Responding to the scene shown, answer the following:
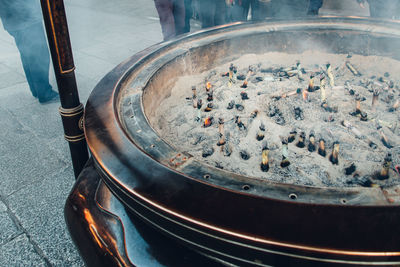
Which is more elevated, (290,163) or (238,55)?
(238,55)

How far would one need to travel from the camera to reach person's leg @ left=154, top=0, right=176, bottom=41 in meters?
4.03

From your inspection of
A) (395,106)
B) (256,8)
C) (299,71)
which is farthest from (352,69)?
(256,8)

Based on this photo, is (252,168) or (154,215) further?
(252,168)

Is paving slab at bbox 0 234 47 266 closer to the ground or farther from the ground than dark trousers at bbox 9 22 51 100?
closer to the ground

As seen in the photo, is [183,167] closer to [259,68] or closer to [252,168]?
[252,168]

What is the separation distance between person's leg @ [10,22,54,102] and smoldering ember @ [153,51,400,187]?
7.05 feet

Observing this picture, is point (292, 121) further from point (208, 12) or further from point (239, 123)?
point (208, 12)

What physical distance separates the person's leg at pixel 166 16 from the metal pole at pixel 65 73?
2708 millimetres

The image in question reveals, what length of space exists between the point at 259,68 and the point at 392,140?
4.68ft

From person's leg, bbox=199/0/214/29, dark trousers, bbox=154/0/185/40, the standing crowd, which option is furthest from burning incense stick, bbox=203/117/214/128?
person's leg, bbox=199/0/214/29

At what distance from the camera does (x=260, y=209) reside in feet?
2.98

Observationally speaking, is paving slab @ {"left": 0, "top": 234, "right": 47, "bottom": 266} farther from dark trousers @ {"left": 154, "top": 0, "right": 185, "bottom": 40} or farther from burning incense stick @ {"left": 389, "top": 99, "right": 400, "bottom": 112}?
dark trousers @ {"left": 154, "top": 0, "right": 185, "bottom": 40}

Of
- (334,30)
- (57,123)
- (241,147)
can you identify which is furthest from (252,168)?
(57,123)

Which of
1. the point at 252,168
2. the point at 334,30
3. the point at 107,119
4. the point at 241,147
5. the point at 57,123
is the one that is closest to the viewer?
the point at 107,119
